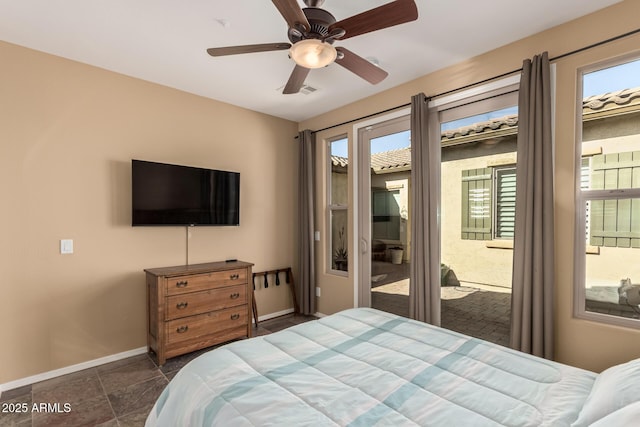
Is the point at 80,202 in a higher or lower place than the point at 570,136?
lower

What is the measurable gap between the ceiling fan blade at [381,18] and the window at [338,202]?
7.57 ft

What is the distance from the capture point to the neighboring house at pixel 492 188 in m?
2.18

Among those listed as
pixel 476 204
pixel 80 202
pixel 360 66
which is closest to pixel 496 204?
pixel 476 204

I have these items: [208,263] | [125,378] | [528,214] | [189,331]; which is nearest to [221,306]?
[189,331]

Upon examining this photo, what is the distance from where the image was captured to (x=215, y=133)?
3736 mm

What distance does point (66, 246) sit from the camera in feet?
9.05

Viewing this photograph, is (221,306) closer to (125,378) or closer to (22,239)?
(125,378)

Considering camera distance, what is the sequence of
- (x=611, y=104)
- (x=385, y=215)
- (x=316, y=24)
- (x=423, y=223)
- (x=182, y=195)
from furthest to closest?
1. (x=385, y=215)
2. (x=182, y=195)
3. (x=423, y=223)
4. (x=611, y=104)
5. (x=316, y=24)

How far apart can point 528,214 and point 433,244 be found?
856mm

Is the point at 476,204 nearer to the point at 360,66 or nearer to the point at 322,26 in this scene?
the point at 360,66

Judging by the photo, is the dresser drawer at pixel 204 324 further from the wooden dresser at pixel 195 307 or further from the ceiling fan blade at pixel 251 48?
the ceiling fan blade at pixel 251 48

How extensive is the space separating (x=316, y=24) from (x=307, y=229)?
286 cm

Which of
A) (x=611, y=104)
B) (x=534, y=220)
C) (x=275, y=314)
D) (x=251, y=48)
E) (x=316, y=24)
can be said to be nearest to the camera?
(x=316, y=24)

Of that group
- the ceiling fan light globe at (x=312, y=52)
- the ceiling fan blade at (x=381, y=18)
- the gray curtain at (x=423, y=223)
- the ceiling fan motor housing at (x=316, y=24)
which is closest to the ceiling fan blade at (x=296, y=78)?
the ceiling fan light globe at (x=312, y=52)
